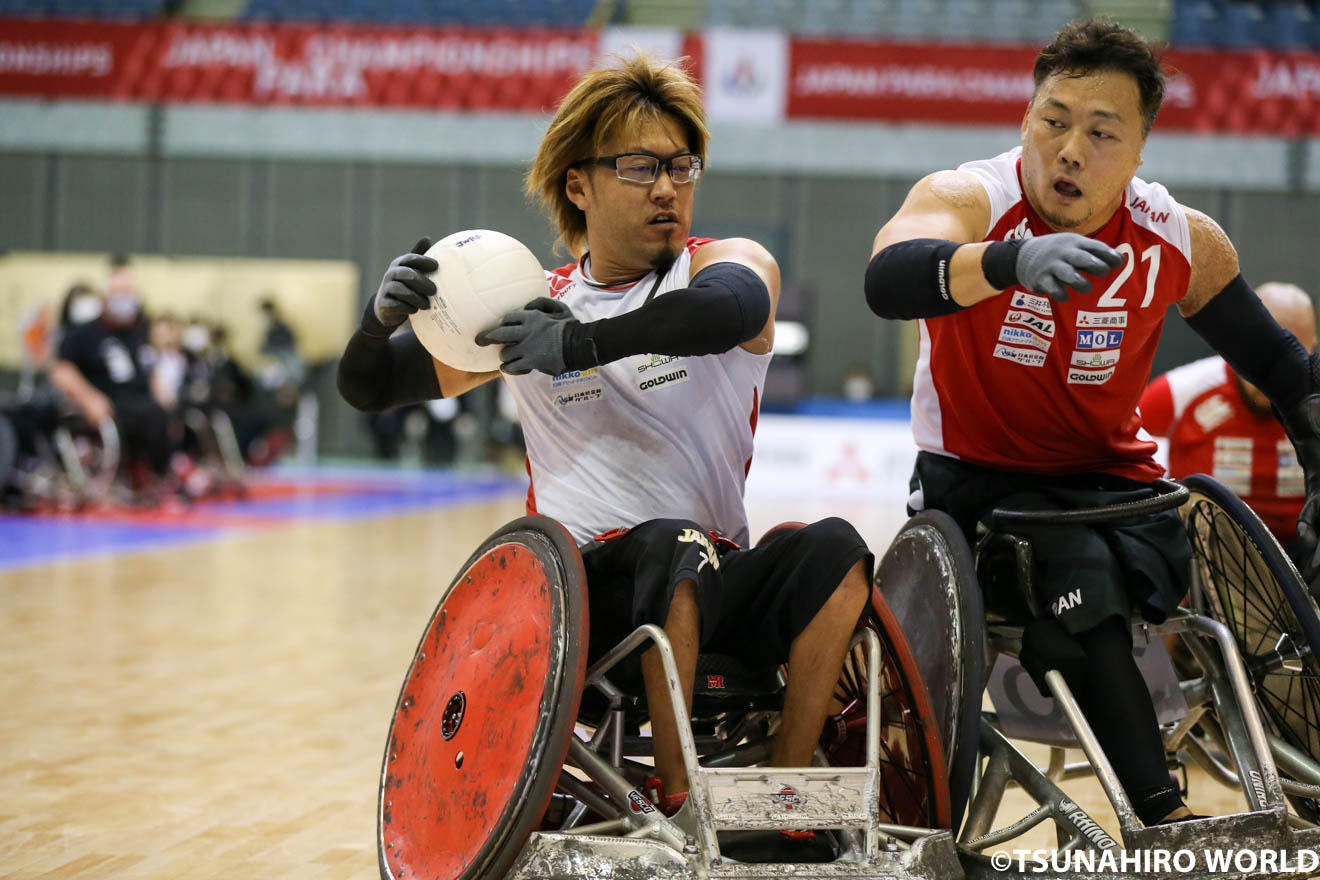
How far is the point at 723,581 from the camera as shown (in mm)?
2576

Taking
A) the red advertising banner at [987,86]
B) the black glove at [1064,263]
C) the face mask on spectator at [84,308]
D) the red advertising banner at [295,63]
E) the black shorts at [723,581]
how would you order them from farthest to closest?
the red advertising banner at [295,63]
the red advertising banner at [987,86]
the face mask on spectator at [84,308]
the black shorts at [723,581]
the black glove at [1064,263]

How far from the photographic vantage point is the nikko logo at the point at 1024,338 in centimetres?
283

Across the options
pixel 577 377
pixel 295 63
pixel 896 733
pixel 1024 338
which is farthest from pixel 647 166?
pixel 295 63

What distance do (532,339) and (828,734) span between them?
0.96 metres

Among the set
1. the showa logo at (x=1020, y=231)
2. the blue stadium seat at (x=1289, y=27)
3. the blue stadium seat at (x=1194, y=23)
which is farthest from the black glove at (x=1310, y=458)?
the blue stadium seat at (x=1289, y=27)

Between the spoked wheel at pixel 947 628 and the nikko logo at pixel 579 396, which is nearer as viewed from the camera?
the spoked wheel at pixel 947 628

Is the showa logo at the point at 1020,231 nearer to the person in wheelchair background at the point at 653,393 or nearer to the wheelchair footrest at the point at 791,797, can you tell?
the person in wheelchair background at the point at 653,393

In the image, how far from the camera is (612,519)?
2.71 meters

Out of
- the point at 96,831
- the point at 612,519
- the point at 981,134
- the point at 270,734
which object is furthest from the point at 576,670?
the point at 981,134

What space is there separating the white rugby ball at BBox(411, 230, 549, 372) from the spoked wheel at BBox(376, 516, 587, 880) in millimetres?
355

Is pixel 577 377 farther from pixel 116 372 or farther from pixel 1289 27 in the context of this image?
pixel 1289 27

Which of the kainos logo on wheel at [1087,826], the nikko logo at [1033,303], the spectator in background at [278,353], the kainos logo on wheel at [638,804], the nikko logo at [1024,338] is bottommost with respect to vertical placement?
the spectator in background at [278,353]

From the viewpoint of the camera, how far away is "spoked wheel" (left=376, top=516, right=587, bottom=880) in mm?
2215

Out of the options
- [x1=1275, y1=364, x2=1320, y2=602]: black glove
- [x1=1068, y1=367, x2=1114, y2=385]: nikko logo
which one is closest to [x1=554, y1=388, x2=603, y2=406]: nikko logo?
[x1=1068, y1=367, x2=1114, y2=385]: nikko logo
